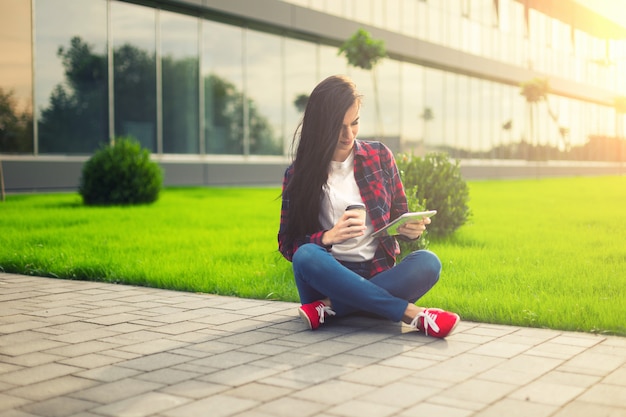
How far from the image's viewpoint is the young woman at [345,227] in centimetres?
492

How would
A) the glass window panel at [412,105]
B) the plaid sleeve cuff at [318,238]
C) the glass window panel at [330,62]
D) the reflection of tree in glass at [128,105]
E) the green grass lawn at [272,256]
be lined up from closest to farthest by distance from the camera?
1. the plaid sleeve cuff at [318,238]
2. the green grass lawn at [272,256]
3. the reflection of tree in glass at [128,105]
4. the glass window panel at [330,62]
5. the glass window panel at [412,105]

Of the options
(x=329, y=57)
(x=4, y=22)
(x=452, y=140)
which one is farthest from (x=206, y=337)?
(x=452, y=140)

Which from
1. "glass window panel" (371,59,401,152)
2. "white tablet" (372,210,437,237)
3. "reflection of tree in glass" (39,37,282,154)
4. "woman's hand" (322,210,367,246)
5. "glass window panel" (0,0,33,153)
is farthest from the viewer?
"glass window panel" (371,59,401,152)

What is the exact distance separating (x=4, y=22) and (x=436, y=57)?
22060 mm

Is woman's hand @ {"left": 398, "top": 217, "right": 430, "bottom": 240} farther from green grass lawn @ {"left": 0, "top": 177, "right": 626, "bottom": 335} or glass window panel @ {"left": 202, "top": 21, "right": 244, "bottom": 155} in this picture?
glass window panel @ {"left": 202, "top": 21, "right": 244, "bottom": 155}

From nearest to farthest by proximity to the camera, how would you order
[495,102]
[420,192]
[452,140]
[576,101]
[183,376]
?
[183,376] < [420,192] < [452,140] < [495,102] < [576,101]

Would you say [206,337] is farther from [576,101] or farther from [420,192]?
[576,101]

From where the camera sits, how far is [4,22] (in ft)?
61.5

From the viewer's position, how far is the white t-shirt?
203 inches

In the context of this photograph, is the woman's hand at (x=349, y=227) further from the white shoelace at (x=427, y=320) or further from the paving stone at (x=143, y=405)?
the paving stone at (x=143, y=405)

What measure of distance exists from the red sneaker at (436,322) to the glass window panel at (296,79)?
22879 mm

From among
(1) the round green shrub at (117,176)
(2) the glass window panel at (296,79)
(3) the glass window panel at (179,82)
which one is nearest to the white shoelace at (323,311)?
(1) the round green shrub at (117,176)

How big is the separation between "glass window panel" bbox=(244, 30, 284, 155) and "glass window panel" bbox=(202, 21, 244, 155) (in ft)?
1.49

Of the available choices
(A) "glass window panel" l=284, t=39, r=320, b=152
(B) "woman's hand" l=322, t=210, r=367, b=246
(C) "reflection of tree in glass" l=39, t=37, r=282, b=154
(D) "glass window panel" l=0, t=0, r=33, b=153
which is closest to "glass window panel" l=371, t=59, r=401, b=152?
(A) "glass window panel" l=284, t=39, r=320, b=152
